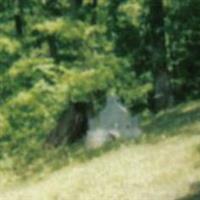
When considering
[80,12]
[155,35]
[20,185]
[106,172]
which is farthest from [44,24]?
[155,35]

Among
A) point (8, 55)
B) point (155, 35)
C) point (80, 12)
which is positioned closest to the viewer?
point (80, 12)

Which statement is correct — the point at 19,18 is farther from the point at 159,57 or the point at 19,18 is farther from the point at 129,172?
the point at 129,172

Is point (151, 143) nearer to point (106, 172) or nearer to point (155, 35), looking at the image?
point (106, 172)

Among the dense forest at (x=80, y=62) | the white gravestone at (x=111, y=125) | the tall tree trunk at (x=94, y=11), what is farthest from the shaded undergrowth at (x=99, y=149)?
the tall tree trunk at (x=94, y=11)

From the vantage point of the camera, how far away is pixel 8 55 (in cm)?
2750

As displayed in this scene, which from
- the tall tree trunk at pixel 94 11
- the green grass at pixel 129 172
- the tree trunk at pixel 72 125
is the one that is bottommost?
the tree trunk at pixel 72 125

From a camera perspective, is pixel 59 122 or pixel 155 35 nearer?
pixel 59 122

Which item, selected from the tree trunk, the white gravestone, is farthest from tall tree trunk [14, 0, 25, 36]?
the white gravestone

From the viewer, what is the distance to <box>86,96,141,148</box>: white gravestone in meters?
20.2

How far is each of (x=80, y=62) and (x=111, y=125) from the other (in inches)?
103

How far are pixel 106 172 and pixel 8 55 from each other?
41.2ft

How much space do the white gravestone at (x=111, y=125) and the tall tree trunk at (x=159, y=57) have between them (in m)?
8.19

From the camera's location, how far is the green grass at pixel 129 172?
1412 centimetres

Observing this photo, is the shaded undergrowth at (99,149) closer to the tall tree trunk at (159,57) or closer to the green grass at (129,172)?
the green grass at (129,172)
